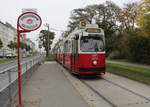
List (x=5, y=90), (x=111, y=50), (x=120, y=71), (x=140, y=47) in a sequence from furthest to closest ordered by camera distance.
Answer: (x=111, y=50) → (x=140, y=47) → (x=120, y=71) → (x=5, y=90)

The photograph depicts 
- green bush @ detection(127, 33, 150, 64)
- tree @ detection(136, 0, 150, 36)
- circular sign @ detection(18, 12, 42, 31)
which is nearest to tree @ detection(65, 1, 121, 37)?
green bush @ detection(127, 33, 150, 64)

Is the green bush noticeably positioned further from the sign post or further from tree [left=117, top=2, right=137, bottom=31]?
the sign post

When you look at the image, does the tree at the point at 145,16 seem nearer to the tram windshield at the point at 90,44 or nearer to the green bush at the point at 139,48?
the green bush at the point at 139,48

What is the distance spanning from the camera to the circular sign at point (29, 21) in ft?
19.9

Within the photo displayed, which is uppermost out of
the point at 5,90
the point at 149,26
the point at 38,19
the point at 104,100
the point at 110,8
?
the point at 110,8

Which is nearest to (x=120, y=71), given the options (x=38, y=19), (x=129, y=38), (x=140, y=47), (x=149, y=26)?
(x=149, y=26)

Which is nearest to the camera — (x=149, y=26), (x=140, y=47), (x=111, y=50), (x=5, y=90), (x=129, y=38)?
(x=5, y=90)

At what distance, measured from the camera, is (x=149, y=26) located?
19.4m

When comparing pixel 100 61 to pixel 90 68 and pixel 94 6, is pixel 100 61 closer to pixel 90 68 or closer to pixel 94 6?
pixel 90 68

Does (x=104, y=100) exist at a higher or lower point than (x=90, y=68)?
lower

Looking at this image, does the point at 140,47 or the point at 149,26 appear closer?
the point at 149,26

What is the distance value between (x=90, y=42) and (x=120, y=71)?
400cm

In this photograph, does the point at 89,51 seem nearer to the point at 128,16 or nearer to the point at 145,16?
the point at 145,16

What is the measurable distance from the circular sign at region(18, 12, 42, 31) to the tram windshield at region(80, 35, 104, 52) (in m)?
5.90
